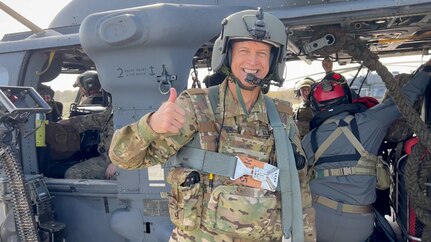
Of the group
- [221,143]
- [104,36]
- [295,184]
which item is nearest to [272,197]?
[295,184]

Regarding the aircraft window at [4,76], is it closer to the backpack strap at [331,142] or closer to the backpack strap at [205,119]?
the backpack strap at [205,119]

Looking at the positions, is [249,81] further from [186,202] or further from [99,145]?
[99,145]

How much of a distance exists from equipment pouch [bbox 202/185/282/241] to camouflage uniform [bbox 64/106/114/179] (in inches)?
82.0

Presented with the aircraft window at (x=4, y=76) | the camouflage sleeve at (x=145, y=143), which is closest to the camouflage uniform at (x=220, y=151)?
the camouflage sleeve at (x=145, y=143)

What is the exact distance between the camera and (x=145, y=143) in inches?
62.2

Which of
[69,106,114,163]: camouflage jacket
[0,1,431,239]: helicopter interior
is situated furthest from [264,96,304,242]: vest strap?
[69,106,114,163]: camouflage jacket

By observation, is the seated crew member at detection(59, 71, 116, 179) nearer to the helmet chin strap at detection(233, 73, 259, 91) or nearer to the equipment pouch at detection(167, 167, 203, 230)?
the equipment pouch at detection(167, 167, 203, 230)

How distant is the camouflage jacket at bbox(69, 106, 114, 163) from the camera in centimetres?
379

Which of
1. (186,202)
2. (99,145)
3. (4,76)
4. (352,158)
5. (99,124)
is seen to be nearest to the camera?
(186,202)

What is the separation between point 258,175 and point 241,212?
15 cm

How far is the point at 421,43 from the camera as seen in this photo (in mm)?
3844

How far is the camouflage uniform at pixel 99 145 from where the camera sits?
362 cm

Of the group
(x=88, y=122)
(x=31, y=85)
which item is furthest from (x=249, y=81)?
(x=88, y=122)

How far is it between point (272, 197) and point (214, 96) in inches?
18.4
